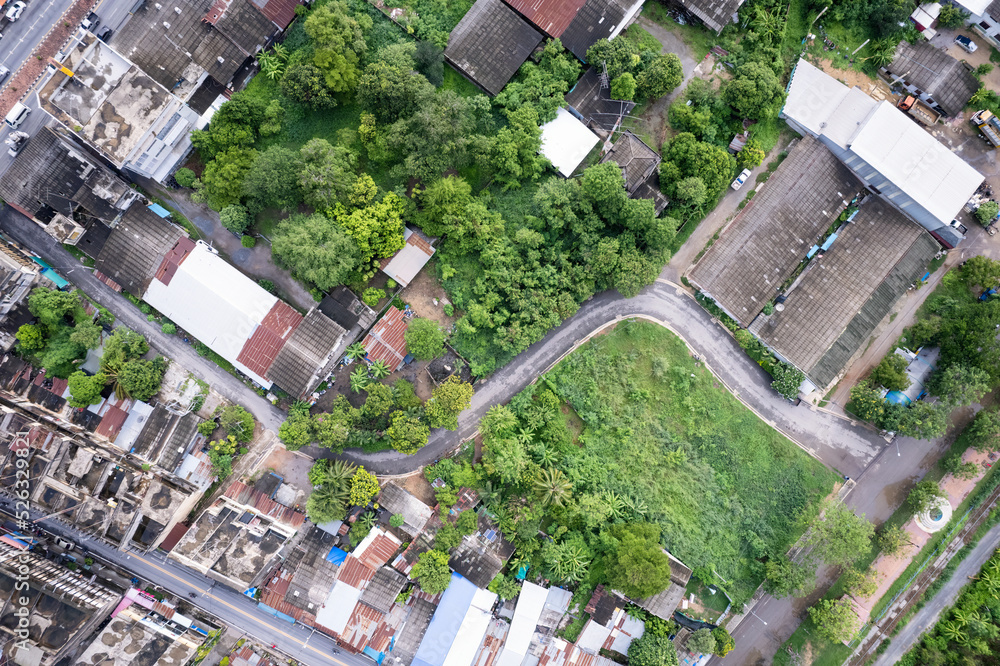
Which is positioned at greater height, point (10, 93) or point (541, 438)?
point (541, 438)

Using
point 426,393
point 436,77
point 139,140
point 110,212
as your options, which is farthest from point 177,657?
point 436,77

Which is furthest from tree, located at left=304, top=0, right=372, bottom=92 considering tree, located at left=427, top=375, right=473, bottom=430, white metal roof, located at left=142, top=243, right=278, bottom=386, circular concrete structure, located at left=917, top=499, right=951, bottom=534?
circular concrete structure, located at left=917, top=499, right=951, bottom=534

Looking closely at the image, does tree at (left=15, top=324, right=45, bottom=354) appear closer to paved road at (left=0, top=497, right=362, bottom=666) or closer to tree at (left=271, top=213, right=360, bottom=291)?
paved road at (left=0, top=497, right=362, bottom=666)

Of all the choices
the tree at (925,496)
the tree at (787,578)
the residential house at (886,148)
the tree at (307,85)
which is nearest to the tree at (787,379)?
the tree at (925,496)

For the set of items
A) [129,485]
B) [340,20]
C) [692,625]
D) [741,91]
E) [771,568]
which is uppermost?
[741,91]

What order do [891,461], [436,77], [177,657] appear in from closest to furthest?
[177,657] → [436,77] → [891,461]

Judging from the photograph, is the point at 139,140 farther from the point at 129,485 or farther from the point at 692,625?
the point at 692,625

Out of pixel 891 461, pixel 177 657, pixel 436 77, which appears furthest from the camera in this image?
pixel 891 461

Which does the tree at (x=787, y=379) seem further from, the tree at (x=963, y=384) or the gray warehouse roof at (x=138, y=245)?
the gray warehouse roof at (x=138, y=245)
